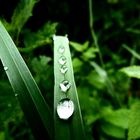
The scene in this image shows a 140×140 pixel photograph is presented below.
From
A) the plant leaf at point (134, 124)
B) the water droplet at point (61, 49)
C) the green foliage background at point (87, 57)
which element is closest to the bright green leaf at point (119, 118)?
the green foliage background at point (87, 57)

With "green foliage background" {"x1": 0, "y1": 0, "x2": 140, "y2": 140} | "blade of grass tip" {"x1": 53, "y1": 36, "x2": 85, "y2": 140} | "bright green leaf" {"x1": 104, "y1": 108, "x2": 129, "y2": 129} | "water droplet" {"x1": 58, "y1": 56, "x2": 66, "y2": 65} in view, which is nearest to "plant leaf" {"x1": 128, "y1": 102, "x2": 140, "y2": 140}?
"green foliage background" {"x1": 0, "y1": 0, "x2": 140, "y2": 140}

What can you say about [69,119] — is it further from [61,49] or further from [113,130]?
[113,130]

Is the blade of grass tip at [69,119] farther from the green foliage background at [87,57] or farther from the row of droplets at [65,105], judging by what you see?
the green foliage background at [87,57]

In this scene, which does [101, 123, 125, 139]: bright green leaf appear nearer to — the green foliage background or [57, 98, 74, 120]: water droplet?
the green foliage background

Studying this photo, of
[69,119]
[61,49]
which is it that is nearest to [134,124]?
[69,119]

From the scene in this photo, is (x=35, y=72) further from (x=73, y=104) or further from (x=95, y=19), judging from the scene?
(x=95, y=19)
